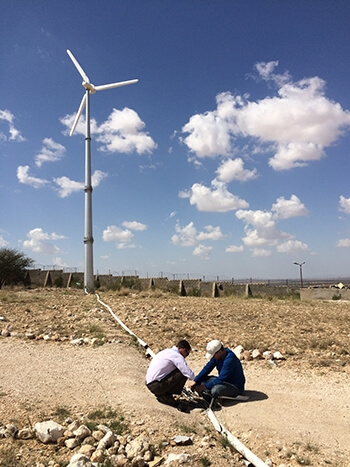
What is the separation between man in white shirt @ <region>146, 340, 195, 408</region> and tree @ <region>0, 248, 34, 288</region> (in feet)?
97.6

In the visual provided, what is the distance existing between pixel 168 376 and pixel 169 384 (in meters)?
0.13

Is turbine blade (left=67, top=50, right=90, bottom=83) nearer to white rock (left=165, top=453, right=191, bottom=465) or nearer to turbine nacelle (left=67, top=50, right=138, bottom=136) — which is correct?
turbine nacelle (left=67, top=50, right=138, bottom=136)

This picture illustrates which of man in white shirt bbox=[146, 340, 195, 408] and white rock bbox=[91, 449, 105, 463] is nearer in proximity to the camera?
white rock bbox=[91, 449, 105, 463]

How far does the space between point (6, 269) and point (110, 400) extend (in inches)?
1198

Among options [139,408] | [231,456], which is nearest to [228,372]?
[139,408]

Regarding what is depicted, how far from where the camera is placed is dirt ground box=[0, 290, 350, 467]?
538 centimetres

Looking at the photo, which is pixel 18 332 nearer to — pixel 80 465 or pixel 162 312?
pixel 162 312

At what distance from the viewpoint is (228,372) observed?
7203 mm

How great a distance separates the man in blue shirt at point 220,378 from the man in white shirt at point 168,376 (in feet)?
1.20

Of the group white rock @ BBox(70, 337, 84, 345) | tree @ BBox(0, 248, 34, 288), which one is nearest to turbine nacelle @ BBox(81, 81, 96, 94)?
tree @ BBox(0, 248, 34, 288)

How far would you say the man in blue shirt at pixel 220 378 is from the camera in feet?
23.0

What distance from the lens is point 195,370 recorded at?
927 cm

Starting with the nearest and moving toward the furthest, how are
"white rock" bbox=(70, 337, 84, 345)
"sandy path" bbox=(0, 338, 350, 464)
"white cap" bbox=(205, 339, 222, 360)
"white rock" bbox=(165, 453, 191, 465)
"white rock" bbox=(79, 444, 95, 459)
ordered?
1. "white rock" bbox=(165, 453, 191, 465)
2. "white rock" bbox=(79, 444, 95, 459)
3. "sandy path" bbox=(0, 338, 350, 464)
4. "white cap" bbox=(205, 339, 222, 360)
5. "white rock" bbox=(70, 337, 84, 345)

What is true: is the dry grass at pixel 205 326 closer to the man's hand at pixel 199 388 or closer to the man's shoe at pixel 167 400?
the man's hand at pixel 199 388
